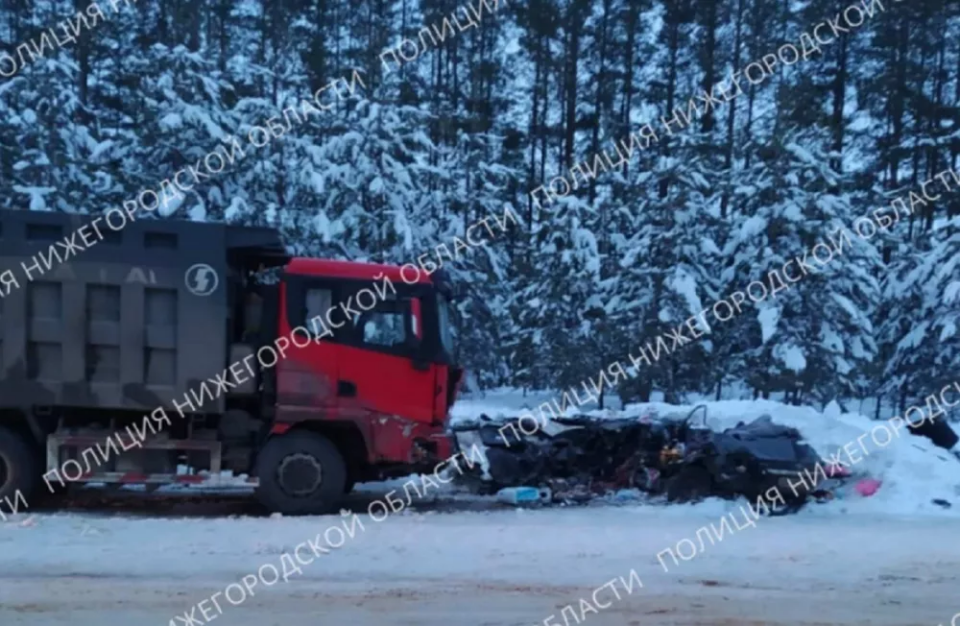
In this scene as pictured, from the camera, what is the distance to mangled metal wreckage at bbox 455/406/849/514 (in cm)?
1062

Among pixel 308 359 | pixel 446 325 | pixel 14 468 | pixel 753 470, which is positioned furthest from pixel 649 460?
pixel 14 468

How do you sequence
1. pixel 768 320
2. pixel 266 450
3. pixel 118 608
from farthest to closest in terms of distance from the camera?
pixel 768 320 < pixel 266 450 < pixel 118 608

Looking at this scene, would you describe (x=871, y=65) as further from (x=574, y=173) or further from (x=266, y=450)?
(x=266, y=450)

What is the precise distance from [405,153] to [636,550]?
48.8ft

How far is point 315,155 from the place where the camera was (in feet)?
65.9

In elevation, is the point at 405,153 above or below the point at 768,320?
above

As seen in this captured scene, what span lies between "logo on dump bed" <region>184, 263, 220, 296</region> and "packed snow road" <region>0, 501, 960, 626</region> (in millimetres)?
2467

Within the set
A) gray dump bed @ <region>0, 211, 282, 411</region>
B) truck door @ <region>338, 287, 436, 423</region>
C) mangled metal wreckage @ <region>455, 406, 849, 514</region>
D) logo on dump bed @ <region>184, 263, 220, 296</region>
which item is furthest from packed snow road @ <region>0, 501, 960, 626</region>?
logo on dump bed @ <region>184, 263, 220, 296</region>

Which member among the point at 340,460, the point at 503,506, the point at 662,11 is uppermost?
the point at 662,11

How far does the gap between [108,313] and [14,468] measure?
6.55ft

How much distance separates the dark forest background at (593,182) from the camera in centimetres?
1891

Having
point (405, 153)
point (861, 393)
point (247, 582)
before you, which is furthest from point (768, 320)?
point (247, 582)

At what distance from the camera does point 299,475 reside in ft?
32.3

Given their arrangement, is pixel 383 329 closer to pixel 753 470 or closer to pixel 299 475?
pixel 299 475
